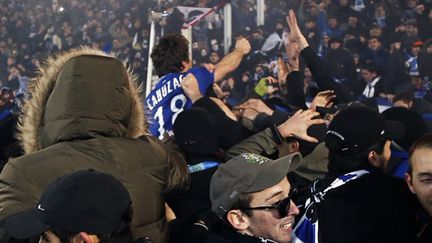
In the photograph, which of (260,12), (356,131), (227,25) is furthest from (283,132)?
(227,25)

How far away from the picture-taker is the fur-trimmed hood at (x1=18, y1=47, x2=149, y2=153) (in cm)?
206

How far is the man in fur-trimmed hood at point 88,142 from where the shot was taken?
1.94m

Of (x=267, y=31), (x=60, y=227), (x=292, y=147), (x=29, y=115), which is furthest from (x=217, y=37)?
(x=60, y=227)

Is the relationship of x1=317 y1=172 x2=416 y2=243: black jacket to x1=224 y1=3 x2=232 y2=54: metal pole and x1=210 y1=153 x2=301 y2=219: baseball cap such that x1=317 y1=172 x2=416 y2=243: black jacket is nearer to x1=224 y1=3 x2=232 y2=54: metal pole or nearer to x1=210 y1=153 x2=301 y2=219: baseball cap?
x1=210 y1=153 x2=301 y2=219: baseball cap

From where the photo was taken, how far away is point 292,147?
123 inches

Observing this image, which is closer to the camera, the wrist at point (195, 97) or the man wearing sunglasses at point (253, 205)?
the man wearing sunglasses at point (253, 205)

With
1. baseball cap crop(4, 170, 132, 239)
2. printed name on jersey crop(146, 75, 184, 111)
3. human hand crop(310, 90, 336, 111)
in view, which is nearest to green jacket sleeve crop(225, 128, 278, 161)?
human hand crop(310, 90, 336, 111)

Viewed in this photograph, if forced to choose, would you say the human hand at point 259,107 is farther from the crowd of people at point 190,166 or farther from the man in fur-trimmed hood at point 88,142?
the man in fur-trimmed hood at point 88,142

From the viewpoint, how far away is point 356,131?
2377 millimetres

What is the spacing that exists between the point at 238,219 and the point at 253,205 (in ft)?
0.22

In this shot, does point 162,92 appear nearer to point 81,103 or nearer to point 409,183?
point 81,103

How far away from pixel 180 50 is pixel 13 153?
1274 mm

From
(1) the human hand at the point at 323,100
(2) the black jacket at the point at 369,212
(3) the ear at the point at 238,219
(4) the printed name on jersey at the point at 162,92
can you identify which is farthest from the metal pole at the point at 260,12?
(3) the ear at the point at 238,219

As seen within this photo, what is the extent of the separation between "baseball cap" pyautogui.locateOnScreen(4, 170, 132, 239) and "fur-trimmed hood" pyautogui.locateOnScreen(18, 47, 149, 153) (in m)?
0.44
